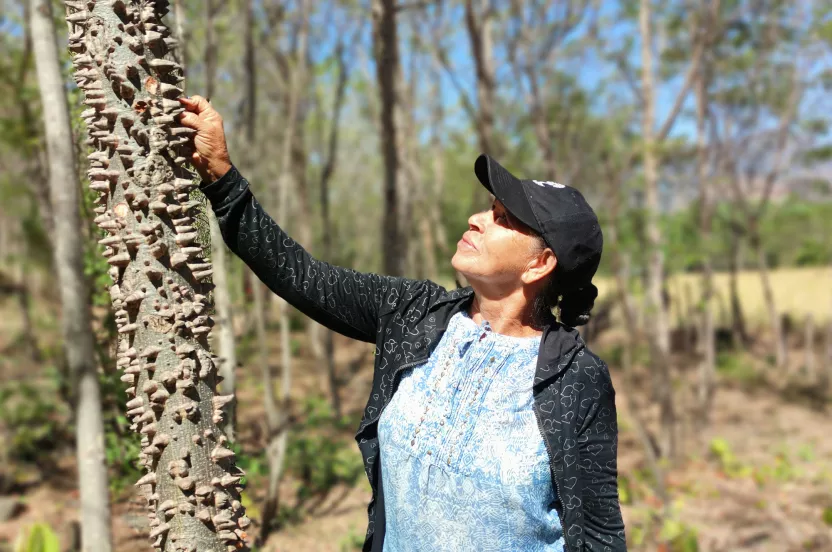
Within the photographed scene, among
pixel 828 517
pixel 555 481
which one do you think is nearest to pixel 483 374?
pixel 555 481

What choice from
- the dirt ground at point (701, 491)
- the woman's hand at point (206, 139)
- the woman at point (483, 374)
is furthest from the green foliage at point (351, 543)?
the woman's hand at point (206, 139)

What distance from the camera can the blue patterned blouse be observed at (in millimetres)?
1712

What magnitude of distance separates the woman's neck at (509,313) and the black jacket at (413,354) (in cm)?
8

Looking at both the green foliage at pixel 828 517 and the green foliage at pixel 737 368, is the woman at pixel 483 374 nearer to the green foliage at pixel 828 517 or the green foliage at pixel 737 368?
the green foliage at pixel 828 517

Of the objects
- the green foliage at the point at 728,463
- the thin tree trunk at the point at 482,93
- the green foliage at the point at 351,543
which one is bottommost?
the green foliage at the point at 728,463

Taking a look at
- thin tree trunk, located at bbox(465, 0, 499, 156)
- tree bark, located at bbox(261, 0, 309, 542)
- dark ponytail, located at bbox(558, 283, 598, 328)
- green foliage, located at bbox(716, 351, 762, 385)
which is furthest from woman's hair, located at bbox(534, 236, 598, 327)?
green foliage, located at bbox(716, 351, 762, 385)

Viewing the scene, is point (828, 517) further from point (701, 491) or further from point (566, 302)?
point (566, 302)

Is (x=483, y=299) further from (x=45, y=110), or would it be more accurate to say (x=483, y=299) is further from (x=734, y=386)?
(x=734, y=386)

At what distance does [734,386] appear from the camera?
615 inches

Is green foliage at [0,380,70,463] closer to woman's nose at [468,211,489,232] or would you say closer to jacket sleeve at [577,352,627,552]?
woman's nose at [468,211,489,232]

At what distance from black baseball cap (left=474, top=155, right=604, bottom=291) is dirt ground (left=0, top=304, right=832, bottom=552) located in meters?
1.90

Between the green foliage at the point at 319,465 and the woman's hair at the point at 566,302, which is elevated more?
the woman's hair at the point at 566,302

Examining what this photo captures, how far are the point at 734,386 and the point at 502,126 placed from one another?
28.0ft

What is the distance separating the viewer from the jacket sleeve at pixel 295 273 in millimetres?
1686
